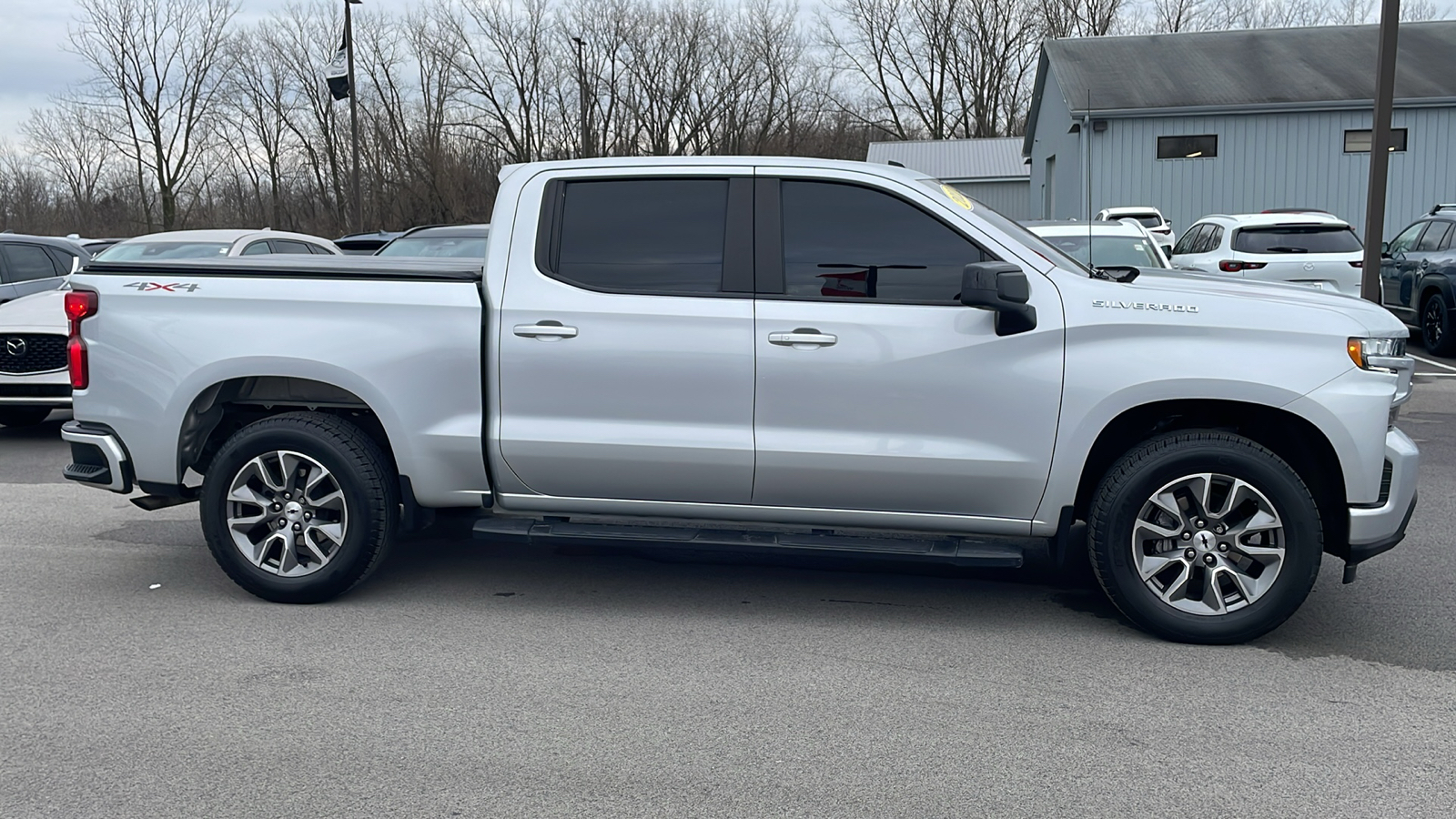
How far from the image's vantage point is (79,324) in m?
5.46

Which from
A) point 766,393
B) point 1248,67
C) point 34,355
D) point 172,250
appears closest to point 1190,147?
point 1248,67

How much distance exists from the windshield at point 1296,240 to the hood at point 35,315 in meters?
12.3

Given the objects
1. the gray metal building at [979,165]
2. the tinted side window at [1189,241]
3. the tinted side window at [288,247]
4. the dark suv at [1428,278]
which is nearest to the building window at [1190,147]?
the tinted side window at [1189,241]

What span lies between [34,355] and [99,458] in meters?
5.01

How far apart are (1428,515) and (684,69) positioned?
4908 centimetres

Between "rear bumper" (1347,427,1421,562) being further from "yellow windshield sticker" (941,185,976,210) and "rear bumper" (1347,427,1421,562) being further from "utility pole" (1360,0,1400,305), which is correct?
"utility pole" (1360,0,1400,305)

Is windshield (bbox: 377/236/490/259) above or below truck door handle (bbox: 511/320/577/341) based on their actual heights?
above

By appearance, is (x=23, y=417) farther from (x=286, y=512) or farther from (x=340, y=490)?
(x=340, y=490)

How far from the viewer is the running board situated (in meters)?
4.89

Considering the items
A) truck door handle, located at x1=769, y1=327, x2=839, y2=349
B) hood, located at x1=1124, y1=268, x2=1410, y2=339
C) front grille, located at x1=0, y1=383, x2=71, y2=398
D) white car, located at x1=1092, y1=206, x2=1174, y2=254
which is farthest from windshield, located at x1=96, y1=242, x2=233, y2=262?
white car, located at x1=1092, y1=206, x2=1174, y2=254

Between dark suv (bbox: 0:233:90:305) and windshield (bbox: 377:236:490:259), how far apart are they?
3016mm

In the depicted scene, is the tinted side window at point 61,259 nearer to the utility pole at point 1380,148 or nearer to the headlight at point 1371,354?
the headlight at point 1371,354

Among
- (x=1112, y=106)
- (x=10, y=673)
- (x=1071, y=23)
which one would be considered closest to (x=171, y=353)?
Result: (x=10, y=673)

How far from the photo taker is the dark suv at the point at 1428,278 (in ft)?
46.8
